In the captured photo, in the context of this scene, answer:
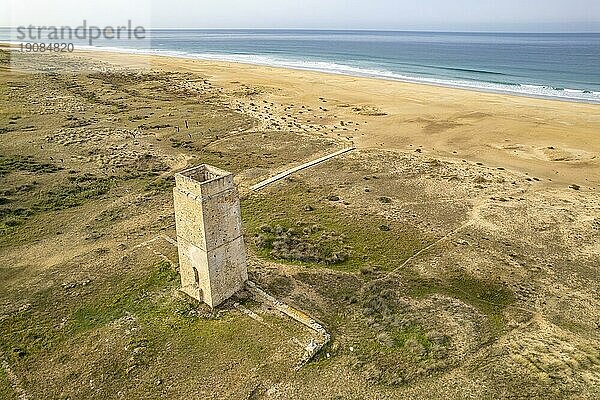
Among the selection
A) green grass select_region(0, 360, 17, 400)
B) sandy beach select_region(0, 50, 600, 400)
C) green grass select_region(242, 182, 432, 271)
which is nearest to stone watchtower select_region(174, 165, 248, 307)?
sandy beach select_region(0, 50, 600, 400)

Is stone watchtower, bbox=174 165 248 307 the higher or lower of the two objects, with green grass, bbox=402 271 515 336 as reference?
higher

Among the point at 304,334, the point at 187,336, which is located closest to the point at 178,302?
the point at 187,336

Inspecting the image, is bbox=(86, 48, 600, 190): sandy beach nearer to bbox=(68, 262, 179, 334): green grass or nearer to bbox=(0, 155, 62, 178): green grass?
bbox=(0, 155, 62, 178): green grass

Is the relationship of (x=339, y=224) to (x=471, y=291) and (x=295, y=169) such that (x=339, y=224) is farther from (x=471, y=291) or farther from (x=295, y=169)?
(x=295, y=169)

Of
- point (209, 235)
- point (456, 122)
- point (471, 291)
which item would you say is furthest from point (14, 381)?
point (456, 122)

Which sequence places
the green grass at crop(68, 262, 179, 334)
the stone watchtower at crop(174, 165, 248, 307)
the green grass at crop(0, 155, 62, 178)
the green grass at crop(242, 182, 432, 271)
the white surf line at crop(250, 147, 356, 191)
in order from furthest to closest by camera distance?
1. the green grass at crop(0, 155, 62, 178)
2. the white surf line at crop(250, 147, 356, 191)
3. the green grass at crop(242, 182, 432, 271)
4. the green grass at crop(68, 262, 179, 334)
5. the stone watchtower at crop(174, 165, 248, 307)

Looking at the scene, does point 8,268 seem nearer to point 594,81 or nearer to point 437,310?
point 437,310
